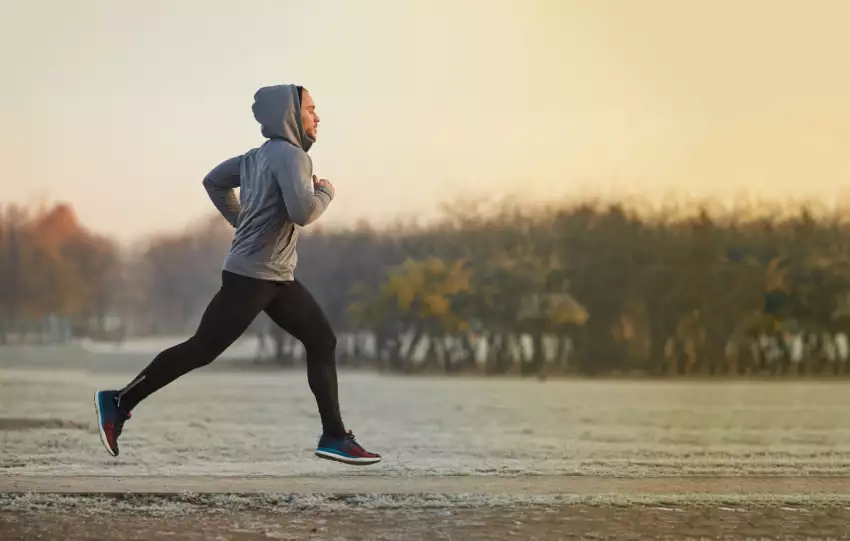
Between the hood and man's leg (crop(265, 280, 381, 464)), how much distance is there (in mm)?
536

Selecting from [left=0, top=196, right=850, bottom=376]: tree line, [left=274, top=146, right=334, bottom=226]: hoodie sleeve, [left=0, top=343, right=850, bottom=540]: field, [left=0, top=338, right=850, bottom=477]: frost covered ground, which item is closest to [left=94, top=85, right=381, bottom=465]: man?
[left=274, top=146, right=334, bottom=226]: hoodie sleeve

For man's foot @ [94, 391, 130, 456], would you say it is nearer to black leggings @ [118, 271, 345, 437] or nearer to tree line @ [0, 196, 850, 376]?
black leggings @ [118, 271, 345, 437]

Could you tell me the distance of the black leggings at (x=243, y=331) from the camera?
417cm

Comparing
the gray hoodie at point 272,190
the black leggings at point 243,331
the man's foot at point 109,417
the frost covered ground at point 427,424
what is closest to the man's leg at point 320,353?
the black leggings at point 243,331

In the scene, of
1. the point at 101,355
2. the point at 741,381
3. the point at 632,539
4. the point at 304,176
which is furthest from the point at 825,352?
the point at 304,176

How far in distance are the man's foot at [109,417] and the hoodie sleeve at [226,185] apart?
0.79 metres

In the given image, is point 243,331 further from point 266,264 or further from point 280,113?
point 280,113

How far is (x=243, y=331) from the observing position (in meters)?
4.29

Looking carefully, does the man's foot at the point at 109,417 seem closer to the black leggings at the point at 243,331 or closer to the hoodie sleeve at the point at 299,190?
the black leggings at the point at 243,331

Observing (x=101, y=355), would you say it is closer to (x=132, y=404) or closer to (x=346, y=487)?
(x=346, y=487)

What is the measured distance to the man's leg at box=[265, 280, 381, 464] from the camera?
4.28 meters

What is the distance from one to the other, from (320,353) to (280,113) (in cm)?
89

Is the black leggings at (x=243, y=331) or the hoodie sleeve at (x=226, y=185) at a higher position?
the hoodie sleeve at (x=226, y=185)

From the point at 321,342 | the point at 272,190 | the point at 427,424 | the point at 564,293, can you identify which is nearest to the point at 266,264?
the point at 272,190
